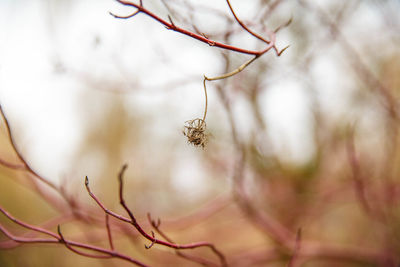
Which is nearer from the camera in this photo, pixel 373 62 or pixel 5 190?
pixel 5 190

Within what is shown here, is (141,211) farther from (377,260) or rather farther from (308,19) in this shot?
(308,19)

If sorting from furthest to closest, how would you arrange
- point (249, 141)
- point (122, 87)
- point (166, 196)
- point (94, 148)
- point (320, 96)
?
point (94, 148)
point (166, 196)
point (320, 96)
point (249, 141)
point (122, 87)

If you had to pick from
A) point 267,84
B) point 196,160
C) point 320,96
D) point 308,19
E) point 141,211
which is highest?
point 308,19

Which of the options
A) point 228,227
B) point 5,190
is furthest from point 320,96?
point 5,190

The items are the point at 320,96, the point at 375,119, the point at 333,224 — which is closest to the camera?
the point at 320,96

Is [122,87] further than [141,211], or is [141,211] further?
[141,211]

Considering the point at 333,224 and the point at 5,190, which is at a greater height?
the point at 333,224

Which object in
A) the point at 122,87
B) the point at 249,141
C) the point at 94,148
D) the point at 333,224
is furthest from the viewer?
the point at 94,148

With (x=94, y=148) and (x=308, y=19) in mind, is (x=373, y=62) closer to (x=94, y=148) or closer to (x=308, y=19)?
(x=308, y=19)

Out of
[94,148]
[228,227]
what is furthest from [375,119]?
[94,148]
